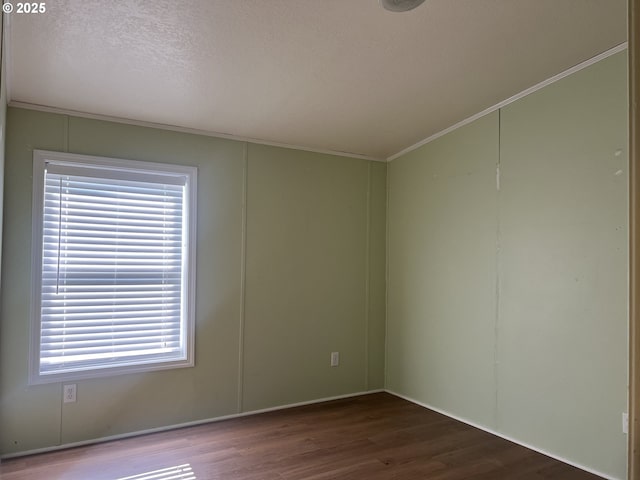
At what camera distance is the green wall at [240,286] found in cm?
276

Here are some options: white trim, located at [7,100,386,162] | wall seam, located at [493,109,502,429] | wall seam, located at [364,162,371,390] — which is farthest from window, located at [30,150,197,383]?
wall seam, located at [493,109,502,429]

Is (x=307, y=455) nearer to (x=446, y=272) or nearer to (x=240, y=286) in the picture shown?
(x=240, y=286)

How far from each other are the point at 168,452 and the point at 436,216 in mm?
2809

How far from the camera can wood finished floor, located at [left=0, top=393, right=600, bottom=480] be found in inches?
100.0

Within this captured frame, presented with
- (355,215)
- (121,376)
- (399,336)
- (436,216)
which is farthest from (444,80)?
(121,376)

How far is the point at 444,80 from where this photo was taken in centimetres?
285

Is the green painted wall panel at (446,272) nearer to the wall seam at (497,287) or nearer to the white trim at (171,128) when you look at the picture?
the wall seam at (497,287)

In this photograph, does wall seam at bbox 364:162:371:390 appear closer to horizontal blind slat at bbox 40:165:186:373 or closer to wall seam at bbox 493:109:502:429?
wall seam at bbox 493:109:502:429

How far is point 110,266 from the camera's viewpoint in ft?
10.0

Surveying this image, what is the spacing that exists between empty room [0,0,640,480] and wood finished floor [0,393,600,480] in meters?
0.02

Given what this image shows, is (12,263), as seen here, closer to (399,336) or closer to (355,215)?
(355,215)

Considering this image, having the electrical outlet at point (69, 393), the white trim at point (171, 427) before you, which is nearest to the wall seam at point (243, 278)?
Answer: the white trim at point (171, 427)

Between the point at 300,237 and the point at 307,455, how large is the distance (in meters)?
1.78

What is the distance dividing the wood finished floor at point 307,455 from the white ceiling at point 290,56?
2.34 metres
